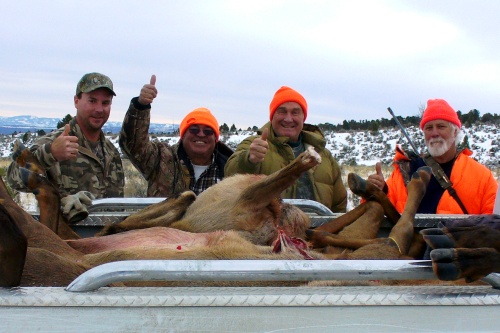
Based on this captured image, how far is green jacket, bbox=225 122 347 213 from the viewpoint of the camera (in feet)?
17.5

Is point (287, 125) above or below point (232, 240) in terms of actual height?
above

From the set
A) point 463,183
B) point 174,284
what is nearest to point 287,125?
point 463,183

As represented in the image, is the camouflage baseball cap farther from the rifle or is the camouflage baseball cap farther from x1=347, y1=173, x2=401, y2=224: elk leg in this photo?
the rifle

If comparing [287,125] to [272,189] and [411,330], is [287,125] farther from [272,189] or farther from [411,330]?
[411,330]

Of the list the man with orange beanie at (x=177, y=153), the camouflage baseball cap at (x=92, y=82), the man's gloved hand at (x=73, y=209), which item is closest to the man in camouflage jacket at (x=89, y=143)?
the camouflage baseball cap at (x=92, y=82)

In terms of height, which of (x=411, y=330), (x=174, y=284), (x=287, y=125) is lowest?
(x=174, y=284)

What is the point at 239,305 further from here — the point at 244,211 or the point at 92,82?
the point at 92,82

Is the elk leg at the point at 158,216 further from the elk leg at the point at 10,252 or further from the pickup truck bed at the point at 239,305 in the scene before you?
the pickup truck bed at the point at 239,305

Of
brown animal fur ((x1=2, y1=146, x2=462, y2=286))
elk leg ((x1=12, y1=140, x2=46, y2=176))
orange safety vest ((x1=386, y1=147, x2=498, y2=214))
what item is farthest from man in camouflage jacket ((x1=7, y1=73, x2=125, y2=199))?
orange safety vest ((x1=386, y1=147, x2=498, y2=214))

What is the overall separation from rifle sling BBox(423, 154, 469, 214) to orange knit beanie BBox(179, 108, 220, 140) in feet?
7.17

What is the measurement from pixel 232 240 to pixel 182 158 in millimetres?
2774

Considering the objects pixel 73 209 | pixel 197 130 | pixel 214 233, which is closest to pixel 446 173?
pixel 197 130

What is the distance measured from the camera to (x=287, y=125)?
5.68 meters

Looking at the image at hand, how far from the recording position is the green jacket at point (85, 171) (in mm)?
5480
